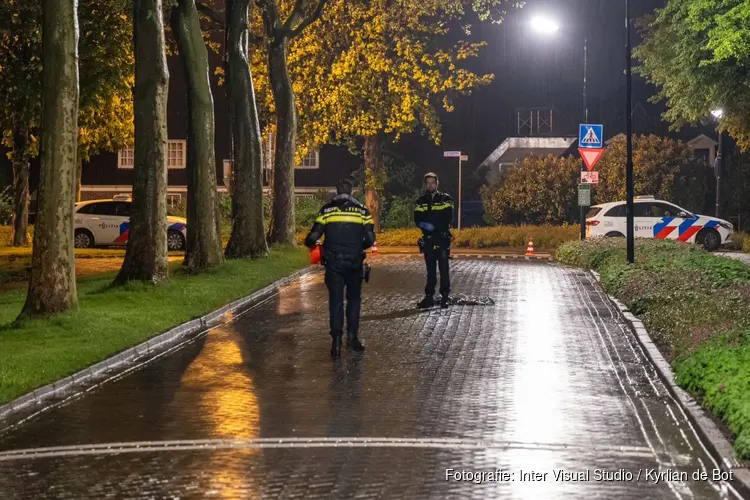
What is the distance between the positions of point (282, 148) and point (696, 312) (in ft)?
69.5

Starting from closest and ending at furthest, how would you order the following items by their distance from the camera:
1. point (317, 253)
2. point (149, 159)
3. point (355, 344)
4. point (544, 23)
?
point (317, 253) < point (355, 344) < point (149, 159) < point (544, 23)

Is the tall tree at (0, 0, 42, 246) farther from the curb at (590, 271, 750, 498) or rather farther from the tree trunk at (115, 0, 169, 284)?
the curb at (590, 271, 750, 498)

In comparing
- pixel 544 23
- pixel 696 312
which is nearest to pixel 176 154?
pixel 544 23

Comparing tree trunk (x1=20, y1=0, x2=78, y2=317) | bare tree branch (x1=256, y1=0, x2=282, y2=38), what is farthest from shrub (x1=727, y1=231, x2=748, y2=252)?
tree trunk (x1=20, y1=0, x2=78, y2=317)

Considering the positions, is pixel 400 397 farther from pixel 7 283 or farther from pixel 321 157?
pixel 321 157

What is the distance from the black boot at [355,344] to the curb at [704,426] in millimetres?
3244

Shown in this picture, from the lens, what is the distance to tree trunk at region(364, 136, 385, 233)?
4841 cm

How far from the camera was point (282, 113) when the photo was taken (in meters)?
36.2

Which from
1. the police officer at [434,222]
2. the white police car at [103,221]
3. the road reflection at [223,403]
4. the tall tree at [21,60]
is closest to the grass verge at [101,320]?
the road reflection at [223,403]

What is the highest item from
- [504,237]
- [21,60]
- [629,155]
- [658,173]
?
[21,60]

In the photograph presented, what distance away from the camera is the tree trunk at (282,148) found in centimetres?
3581

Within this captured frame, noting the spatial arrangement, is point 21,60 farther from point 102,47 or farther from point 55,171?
point 55,171

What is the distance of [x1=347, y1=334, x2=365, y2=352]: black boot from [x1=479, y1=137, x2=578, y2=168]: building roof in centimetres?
4341

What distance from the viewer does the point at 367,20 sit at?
45688 mm
